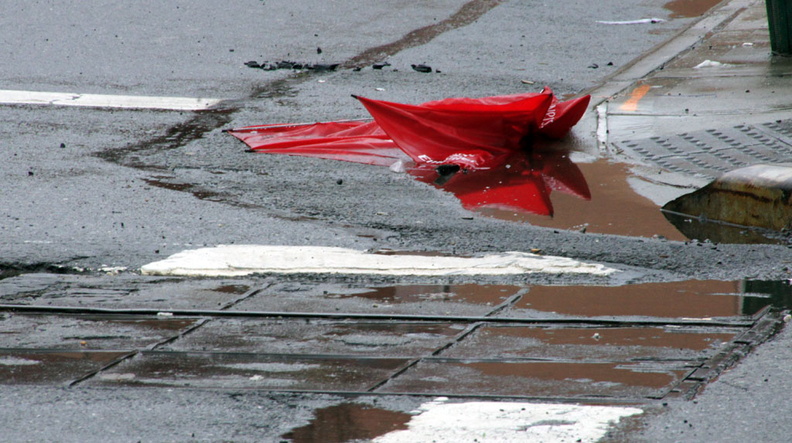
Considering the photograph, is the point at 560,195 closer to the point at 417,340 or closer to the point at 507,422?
the point at 417,340

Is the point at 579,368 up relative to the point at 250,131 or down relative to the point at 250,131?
down

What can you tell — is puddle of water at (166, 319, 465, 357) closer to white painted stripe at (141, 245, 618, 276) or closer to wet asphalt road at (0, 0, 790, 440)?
wet asphalt road at (0, 0, 790, 440)

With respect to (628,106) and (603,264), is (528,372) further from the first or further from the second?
(628,106)

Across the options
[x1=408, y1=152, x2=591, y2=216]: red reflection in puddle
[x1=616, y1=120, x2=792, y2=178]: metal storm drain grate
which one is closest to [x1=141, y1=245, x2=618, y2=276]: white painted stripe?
[x1=408, y1=152, x2=591, y2=216]: red reflection in puddle

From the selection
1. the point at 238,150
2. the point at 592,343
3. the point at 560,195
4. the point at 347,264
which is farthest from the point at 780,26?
the point at 592,343

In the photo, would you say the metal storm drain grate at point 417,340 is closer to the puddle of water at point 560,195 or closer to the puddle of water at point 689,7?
the puddle of water at point 560,195

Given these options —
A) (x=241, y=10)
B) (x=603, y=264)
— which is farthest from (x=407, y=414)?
(x=241, y=10)

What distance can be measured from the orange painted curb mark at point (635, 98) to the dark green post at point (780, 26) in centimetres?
183

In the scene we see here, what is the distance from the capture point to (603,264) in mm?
4914

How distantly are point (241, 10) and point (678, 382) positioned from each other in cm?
1114

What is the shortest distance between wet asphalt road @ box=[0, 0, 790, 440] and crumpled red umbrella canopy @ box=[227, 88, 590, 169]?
27 centimetres

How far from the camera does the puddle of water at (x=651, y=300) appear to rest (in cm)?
426

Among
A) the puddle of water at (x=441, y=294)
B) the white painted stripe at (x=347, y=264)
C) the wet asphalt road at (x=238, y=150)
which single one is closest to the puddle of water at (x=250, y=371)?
the wet asphalt road at (x=238, y=150)

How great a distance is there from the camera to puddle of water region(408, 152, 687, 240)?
5633 mm
